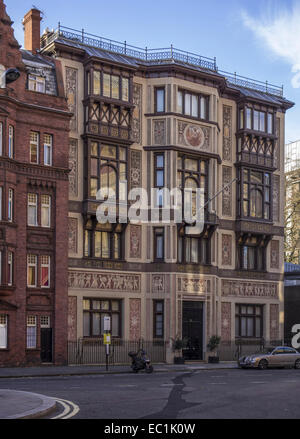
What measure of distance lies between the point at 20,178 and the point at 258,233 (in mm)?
17497

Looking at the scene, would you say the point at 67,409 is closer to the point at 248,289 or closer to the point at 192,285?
the point at 192,285

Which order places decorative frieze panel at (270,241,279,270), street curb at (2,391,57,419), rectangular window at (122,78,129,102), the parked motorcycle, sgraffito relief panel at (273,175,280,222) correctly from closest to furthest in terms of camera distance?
street curb at (2,391,57,419) → the parked motorcycle → rectangular window at (122,78,129,102) → decorative frieze panel at (270,241,279,270) → sgraffito relief panel at (273,175,280,222)

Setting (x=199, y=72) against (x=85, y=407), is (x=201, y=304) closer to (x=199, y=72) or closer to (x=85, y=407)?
(x=199, y=72)

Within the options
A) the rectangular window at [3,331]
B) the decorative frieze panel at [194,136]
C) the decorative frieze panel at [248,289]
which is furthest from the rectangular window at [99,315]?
the decorative frieze panel at [194,136]

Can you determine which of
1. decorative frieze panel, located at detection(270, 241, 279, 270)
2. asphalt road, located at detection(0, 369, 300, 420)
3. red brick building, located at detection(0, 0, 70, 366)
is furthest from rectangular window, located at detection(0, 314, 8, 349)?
decorative frieze panel, located at detection(270, 241, 279, 270)

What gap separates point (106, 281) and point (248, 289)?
11.1m

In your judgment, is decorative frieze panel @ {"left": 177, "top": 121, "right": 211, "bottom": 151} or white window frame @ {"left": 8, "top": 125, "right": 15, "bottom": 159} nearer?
white window frame @ {"left": 8, "top": 125, "right": 15, "bottom": 159}

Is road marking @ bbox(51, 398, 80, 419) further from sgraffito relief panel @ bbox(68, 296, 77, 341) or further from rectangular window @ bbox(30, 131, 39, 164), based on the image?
rectangular window @ bbox(30, 131, 39, 164)

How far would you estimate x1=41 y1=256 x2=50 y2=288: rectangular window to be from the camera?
132 feet

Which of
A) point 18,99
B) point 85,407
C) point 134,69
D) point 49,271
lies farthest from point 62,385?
point 134,69

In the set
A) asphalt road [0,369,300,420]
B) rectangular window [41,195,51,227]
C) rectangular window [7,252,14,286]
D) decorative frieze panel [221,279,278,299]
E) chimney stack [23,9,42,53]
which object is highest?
chimney stack [23,9,42,53]

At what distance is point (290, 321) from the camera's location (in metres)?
56.4

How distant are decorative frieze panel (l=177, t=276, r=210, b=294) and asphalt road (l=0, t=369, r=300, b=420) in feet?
51.9

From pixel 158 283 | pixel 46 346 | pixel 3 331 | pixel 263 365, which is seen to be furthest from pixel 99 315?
pixel 263 365
